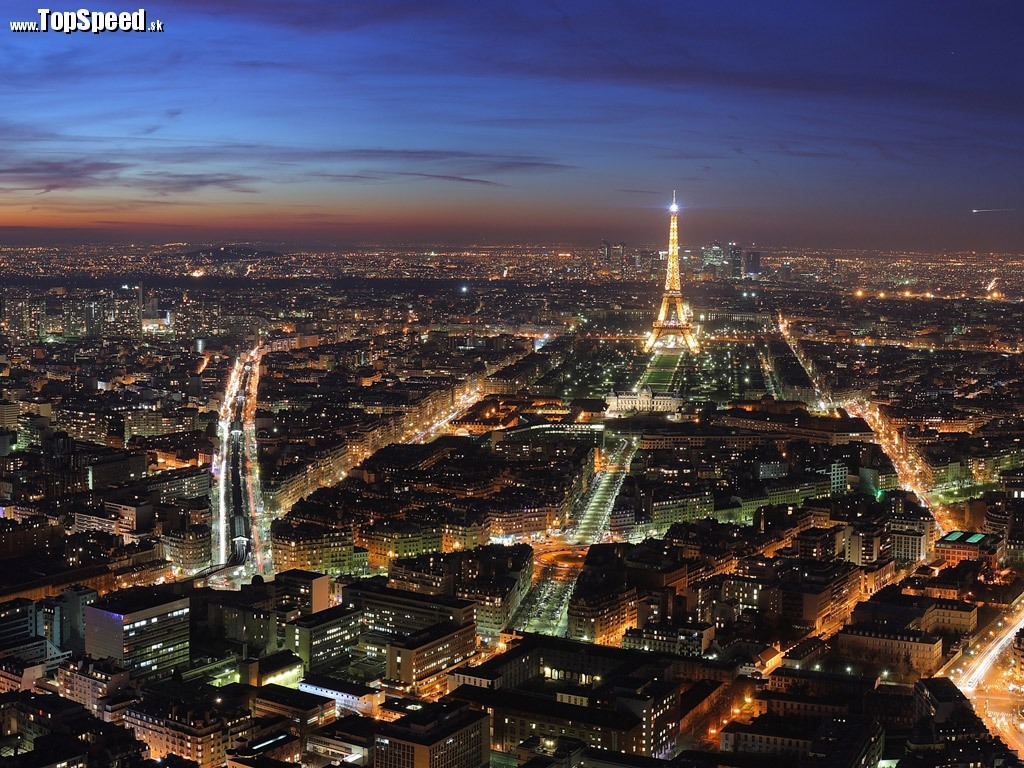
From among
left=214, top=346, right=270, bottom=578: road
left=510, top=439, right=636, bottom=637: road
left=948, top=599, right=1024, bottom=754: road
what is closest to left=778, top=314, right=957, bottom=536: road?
left=948, top=599, right=1024, bottom=754: road

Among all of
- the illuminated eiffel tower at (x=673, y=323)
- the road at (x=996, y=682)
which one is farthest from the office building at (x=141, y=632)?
the illuminated eiffel tower at (x=673, y=323)

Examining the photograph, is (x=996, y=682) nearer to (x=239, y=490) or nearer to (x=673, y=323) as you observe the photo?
(x=239, y=490)

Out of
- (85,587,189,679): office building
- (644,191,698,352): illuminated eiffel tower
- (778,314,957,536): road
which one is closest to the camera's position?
(85,587,189,679): office building

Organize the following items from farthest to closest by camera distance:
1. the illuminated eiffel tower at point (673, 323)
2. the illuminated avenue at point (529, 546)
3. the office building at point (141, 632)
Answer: the illuminated eiffel tower at point (673, 323)
the office building at point (141, 632)
the illuminated avenue at point (529, 546)

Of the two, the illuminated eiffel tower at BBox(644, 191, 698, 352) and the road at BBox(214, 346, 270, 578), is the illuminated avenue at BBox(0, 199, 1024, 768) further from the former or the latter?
the illuminated eiffel tower at BBox(644, 191, 698, 352)

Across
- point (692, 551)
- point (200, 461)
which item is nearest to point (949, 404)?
point (692, 551)

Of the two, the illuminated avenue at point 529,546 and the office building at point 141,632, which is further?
the office building at point 141,632

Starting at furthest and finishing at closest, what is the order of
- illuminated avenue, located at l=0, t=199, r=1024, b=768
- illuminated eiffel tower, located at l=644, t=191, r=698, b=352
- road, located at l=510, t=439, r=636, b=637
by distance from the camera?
illuminated eiffel tower, located at l=644, t=191, r=698, b=352, road, located at l=510, t=439, r=636, b=637, illuminated avenue, located at l=0, t=199, r=1024, b=768

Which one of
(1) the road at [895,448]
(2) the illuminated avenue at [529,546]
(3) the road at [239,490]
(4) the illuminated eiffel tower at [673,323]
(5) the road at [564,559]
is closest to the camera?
(2) the illuminated avenue at [529,546]

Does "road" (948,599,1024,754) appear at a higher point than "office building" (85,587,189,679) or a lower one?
lower

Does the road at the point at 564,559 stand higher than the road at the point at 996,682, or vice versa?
the road at the point at 564,559

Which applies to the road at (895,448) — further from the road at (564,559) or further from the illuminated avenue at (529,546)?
the road at (564,559)

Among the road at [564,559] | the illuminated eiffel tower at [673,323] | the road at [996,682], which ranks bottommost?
the road at [996,682]
